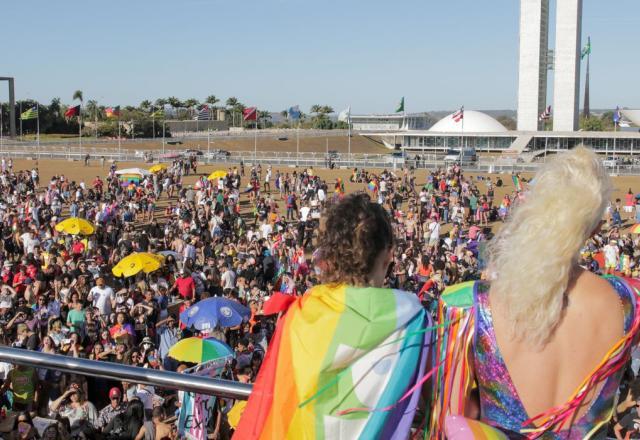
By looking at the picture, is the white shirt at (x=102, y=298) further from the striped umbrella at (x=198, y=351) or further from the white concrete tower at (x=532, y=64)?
the white concrete tower at (x=532, y=64)

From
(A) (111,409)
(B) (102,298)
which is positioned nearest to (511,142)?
(B) (102,298)

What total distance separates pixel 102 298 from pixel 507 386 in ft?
33.2

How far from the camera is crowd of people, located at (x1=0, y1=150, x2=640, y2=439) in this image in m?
5.94

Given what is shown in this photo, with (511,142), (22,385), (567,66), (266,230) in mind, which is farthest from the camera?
(567,66)

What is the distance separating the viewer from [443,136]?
87125 mm

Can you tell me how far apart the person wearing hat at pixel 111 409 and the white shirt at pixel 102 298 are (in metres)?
5.12

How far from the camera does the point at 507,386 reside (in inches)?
72.4

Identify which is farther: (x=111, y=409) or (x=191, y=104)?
(x=191, y=104)

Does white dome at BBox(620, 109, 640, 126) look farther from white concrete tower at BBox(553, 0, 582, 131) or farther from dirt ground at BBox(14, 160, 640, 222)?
dirt ground at BBox(14, 160, 640, 222)

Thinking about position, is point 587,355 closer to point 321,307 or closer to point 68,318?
point 321,307

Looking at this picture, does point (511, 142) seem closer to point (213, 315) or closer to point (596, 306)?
point (213, 315)

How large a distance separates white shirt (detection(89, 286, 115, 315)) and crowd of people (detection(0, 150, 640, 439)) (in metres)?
0.03

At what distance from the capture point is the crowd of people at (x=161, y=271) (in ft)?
19.5

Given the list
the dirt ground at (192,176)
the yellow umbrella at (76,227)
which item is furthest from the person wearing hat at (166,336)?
the dirt ground at (192,176)
